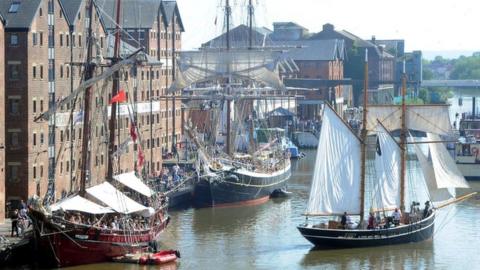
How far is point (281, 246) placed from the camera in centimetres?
8369

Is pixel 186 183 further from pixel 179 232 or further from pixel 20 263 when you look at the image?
pixel 20 263

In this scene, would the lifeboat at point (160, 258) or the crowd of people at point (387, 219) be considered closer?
the lifeboat at point (160, 258)

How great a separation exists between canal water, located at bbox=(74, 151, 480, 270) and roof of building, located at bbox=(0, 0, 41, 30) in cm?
1697

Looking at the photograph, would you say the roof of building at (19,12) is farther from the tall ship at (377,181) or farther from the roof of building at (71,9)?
the tall ship at (377,181)

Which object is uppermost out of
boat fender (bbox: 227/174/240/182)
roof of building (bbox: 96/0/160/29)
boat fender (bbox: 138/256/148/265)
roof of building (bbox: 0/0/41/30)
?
roof of building (bbox: 96/0/160/29)

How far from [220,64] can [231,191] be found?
88.3 ft

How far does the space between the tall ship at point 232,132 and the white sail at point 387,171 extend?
2001 cm

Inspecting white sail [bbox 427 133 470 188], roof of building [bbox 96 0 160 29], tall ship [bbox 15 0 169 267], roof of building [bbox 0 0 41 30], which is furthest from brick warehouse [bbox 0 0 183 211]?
white sail [bbox 427 133 470 188]

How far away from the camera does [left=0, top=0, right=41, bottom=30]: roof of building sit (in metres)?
90.7

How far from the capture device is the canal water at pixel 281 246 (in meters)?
77.9

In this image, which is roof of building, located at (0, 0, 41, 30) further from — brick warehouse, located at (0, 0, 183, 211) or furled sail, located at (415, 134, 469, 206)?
furled sail, located at (415, 134, 469, 206)

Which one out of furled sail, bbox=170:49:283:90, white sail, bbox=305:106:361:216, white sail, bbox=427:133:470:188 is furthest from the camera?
furled sail, bbox=170:49:283:90

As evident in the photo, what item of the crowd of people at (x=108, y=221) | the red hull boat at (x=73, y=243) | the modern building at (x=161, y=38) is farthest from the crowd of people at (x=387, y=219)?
the modern building at (x=161, y=38)

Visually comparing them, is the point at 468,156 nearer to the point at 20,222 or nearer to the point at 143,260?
the point at 143,260
